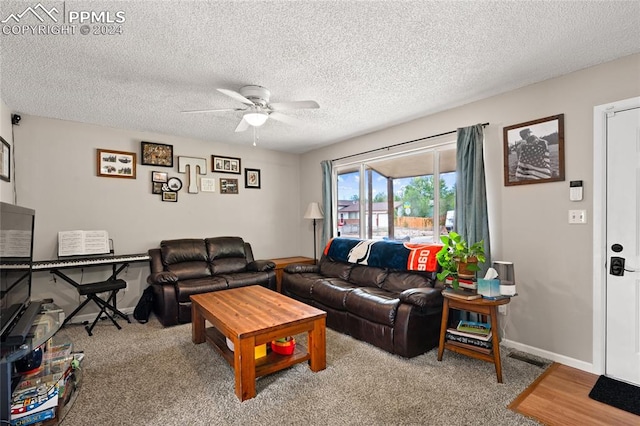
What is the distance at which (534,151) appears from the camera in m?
2.80

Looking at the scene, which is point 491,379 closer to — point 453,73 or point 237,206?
point 453,73

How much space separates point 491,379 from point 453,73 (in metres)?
2.51

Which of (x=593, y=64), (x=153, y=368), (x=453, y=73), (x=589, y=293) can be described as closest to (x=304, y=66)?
(x=453, y=73)

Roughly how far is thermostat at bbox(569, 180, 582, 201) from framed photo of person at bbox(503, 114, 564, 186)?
0.09 metres

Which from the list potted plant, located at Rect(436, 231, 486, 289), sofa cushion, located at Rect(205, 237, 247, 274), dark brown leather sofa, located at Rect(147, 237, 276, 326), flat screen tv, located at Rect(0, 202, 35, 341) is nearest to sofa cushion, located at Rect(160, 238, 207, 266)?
dark brown leather sofa, located at Rect(147, 237, 276, 326)

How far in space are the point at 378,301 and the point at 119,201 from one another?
3672 millimetres

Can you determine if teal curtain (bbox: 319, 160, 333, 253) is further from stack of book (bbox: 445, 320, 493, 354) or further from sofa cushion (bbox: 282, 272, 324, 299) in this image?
stack of book (bbox: 445, 320, 493, 354)

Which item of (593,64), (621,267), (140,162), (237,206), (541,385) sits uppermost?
(593,64)

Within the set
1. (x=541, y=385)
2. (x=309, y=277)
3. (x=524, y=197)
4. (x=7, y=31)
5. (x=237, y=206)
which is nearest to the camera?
(x=7, y=31)

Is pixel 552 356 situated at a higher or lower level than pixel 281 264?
lower

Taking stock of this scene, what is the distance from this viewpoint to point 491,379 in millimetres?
2359

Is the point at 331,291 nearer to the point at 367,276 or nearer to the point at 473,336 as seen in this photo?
the point at 367,276

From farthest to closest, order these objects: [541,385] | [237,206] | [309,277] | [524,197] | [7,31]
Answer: [237,206] < [309,277] < [524,197] < [541,385] < [7,31]

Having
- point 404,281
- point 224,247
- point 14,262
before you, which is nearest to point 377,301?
point 404,281
